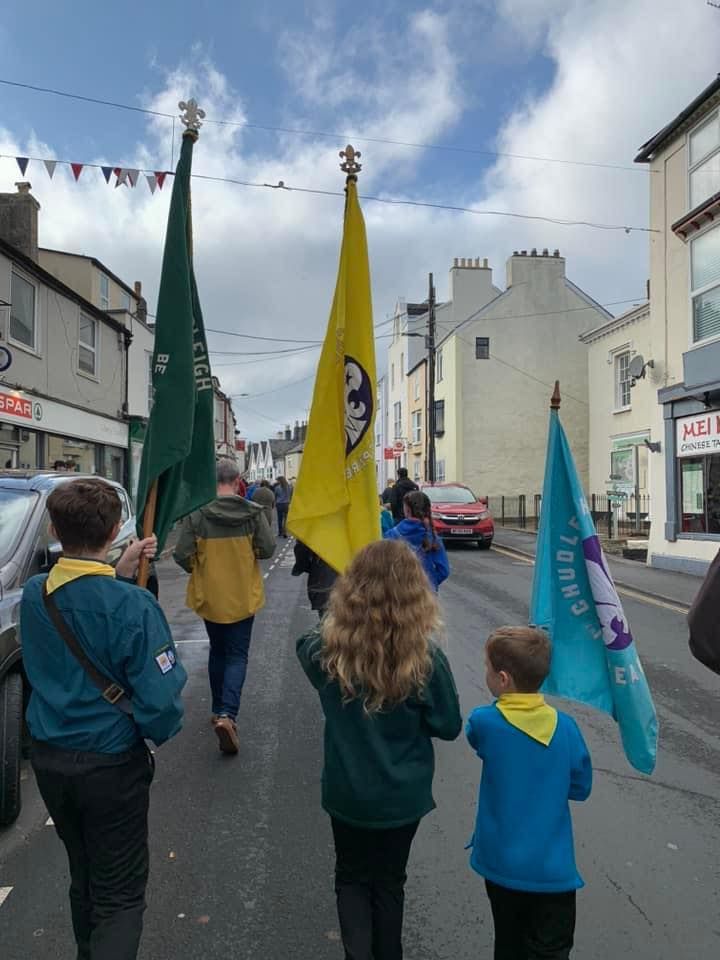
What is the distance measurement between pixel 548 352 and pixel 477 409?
13.4ft

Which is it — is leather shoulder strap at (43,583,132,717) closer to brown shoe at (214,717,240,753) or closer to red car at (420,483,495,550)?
brown shoe at (214,717,240,753)

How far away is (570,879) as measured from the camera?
2209mm

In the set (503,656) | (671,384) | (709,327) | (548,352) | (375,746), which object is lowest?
(375,746)

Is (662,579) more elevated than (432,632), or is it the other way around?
(432,632)

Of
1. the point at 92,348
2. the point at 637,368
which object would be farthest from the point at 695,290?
the point at 92,348

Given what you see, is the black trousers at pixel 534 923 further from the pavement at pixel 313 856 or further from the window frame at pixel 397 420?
the window frame at pixel 397 420

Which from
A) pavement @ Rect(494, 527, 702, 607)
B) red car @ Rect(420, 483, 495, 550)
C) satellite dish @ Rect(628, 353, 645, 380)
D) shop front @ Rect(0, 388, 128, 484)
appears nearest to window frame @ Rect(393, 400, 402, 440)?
shop front @ Rect(0, 388, 128, 484)

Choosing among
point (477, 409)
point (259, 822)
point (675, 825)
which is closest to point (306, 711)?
point (259, 822)

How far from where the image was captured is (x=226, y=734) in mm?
4691

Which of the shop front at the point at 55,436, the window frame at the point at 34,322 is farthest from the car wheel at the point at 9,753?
the window frame at the point at 34,322

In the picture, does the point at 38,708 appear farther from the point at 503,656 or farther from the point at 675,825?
the point at 675,825

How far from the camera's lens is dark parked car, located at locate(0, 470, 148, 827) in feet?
12.4

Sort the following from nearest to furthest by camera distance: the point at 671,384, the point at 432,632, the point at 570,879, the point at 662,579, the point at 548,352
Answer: the point at 570,879, the point at 432,632, the point at 662,579, the point at 671,384, the point at 548,352

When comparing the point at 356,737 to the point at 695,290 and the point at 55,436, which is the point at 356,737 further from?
the point at 55,436
